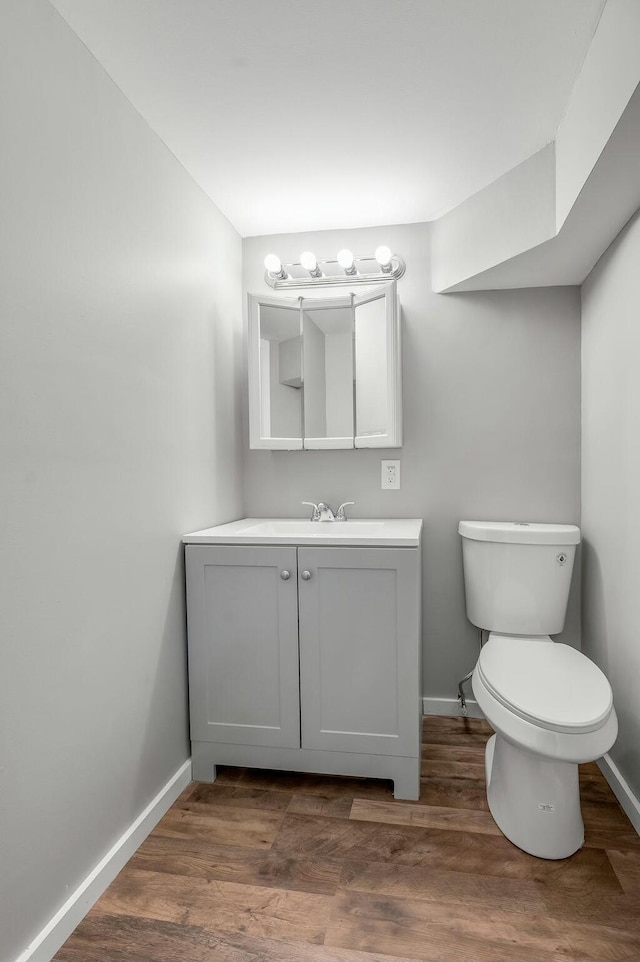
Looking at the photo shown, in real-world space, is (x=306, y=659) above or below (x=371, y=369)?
below

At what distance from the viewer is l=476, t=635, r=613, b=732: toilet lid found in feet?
4.73

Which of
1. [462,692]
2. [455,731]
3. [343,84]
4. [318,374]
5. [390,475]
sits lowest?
[455,731]

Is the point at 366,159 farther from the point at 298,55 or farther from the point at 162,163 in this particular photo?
the point at 162,163

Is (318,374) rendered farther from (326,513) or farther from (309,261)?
(326,513)

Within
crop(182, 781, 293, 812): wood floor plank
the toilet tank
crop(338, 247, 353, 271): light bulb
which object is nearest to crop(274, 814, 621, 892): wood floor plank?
crop(182, 781, 293, 812): wood floor plank

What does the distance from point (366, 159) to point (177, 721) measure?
2.04 meters

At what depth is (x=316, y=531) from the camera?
2.27 metres

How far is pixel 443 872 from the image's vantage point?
1.49 metres

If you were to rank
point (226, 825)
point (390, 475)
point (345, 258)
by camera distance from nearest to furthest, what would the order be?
point (226, 825) → point (345, 258) → point (390, 475)

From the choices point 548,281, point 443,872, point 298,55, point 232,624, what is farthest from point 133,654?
point 548,281

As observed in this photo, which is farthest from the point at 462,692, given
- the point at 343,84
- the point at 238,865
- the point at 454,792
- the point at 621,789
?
the point at 343,84

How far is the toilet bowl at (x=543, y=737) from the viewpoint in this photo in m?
1.43

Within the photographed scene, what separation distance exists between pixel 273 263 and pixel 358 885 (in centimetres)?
218

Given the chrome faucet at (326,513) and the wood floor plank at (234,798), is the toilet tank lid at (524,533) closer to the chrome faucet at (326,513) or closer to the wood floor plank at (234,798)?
the chrome faucet at (326,513)
